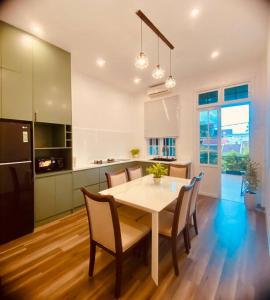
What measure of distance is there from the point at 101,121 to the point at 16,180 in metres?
2.51

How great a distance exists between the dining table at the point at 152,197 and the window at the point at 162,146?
2.22 meters

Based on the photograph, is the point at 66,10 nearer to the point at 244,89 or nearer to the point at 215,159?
the point at 244,89

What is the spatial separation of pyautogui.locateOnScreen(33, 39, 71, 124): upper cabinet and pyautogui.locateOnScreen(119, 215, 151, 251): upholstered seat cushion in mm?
2070

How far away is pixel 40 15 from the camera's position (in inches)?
81.2

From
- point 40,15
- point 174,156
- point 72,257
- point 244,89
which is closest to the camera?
point 72,257

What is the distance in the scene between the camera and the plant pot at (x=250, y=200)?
10.3 feet

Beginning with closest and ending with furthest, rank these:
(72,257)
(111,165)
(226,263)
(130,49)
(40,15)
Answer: (226,263) → (72,257) → (40,15) → (130,49) → (111,165)

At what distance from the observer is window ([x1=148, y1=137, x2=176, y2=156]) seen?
4.61m

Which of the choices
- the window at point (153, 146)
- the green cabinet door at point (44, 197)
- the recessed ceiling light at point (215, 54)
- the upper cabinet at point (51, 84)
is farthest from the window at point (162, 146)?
the green cabinet door at point (44, 197)

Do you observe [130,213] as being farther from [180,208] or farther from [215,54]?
[215,54]

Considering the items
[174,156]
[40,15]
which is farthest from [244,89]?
[40,15]

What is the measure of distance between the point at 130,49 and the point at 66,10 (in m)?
1.13

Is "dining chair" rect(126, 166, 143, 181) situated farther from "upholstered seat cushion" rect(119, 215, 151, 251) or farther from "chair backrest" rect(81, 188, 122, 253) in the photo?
"chair backrest" rect(81, 188, 122, 253)

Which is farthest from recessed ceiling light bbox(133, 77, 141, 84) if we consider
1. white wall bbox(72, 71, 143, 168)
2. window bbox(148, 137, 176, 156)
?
window bbox(148, 137, 176, 156)
